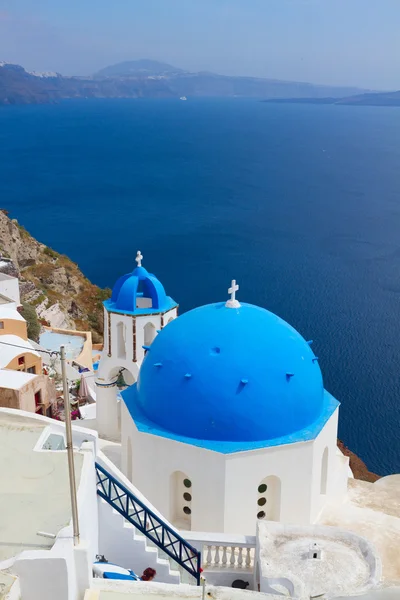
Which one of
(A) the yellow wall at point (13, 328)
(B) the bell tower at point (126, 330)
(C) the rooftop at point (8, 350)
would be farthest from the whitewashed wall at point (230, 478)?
(A) the yellow wall at point (13, 328)

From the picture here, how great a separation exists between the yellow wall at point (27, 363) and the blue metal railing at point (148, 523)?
13.0m

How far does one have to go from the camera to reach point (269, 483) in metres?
13.0

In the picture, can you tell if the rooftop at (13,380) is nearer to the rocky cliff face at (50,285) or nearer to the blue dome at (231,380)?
the blue dome at (231,380)

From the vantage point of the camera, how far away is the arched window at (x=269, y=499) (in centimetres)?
1292

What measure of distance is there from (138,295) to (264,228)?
186ft

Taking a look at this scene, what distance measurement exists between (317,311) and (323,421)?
111ft

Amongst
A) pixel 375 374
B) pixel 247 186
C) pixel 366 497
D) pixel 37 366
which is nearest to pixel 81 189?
pixel 247 186

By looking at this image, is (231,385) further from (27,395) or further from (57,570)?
(27,395)

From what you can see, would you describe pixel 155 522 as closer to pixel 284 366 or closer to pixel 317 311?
pixel 284 366

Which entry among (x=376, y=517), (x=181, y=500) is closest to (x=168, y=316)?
(x=181, y=500)

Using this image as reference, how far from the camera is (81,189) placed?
9588 centimetres

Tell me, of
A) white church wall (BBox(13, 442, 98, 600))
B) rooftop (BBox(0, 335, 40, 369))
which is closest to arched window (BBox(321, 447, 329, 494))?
white church wall (BBox(13, 442, 98, 600))

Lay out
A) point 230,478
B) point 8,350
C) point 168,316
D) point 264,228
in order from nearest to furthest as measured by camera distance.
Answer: point 230,478
point 168,316
point 8,350
point 264,228

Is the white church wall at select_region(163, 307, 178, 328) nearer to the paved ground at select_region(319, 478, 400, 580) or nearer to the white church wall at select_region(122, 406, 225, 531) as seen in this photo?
the white church wall at select_region(122, 406, 225, 531)
